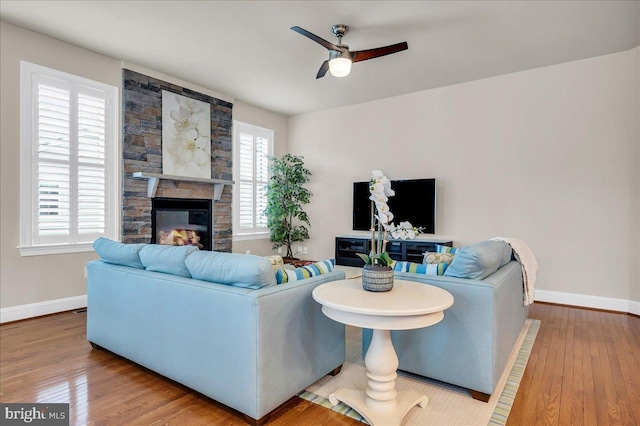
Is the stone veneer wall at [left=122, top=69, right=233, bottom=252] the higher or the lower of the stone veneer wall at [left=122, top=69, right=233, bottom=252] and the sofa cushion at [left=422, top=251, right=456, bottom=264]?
the higher

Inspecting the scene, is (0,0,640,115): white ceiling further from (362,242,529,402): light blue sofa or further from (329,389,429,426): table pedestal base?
(329,389,429,426): table pedestal base

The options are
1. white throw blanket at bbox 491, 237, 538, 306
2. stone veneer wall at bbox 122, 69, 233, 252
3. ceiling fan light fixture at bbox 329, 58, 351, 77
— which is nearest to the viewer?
white throw blanket at bbox 491, 237, 538, 306

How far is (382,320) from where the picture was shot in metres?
1.64

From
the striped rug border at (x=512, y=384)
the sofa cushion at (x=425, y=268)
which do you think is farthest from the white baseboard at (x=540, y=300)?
the sofa cushion at (x=425, y=268)

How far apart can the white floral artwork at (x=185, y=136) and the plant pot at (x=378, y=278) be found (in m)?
3.81

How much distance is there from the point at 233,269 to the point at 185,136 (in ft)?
12.3

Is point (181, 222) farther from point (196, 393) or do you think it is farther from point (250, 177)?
point (196, 393)

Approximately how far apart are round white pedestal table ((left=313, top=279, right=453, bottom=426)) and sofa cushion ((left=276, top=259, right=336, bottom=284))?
19 centimetres

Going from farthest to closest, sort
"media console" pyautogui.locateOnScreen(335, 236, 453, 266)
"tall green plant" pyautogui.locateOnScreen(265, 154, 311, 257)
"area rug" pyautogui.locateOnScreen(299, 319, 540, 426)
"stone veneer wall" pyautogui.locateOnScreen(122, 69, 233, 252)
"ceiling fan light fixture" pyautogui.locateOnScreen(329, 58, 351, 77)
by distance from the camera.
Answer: "tall green plant" pyautogui.locateOnScreen(265, 154, 311, 257), "media console" pyautogui.locateOnScreen(335, 236, 453, 266), "stone veneer wall" pyautogui.locateOnScreen(122, 69, 233, 252), "ceiling fan light fixture" pyautogui.locateOnScreen(329, 58, 351, 77), "area rug" pyautogui.locateOnScreen(299, 319, 540, 426)

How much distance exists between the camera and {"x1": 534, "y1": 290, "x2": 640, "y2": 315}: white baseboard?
3.90m

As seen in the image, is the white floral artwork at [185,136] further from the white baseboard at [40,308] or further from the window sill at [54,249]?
the white baseboard at [40,308]

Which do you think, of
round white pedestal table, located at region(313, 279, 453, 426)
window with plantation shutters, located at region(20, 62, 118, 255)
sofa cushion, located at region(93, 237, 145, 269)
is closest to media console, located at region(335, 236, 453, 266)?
round white pedestal table, located at region(313, 279, 453, 426)

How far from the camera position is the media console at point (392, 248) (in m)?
5.00

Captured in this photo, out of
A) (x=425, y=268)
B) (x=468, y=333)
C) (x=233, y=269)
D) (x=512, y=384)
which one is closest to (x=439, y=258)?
(x=425, y=268)
